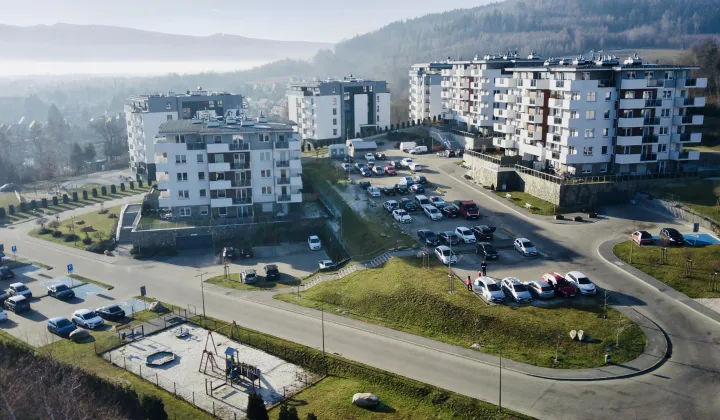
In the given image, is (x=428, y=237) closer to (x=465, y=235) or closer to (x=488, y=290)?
(x=465, y=235)

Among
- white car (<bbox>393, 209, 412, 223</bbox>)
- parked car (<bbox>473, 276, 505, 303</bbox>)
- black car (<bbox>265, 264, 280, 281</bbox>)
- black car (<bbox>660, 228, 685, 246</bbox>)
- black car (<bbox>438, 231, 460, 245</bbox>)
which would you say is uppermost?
black car (<bbox>660, 228, 685, 246</bbox>)

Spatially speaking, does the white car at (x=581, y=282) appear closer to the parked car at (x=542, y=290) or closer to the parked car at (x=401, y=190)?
the parked car at (x=542, y=290)

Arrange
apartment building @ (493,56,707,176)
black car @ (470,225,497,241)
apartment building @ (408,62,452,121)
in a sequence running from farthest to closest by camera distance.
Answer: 1. apartment building @ (408,62,452,121)
2. apartment building @ (493,56,707,176)
3. black car @ (470,225,497,241)

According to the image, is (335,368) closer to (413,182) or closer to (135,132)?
(413,182)

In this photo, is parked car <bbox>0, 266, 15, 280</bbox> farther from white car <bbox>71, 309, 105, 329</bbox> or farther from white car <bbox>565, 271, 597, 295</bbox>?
white car <bbox>565, 271, 597, 295</bbox>

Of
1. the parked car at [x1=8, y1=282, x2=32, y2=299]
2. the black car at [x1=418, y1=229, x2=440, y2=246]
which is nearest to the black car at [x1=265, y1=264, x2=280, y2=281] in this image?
the black car at [x1=418, y1=229, x2=440, y2=246]

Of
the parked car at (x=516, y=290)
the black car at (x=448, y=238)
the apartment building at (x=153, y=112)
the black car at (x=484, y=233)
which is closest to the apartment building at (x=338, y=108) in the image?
the apartment building at (x=153, y=112)


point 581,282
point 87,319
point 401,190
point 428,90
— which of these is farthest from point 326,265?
point 428,90
